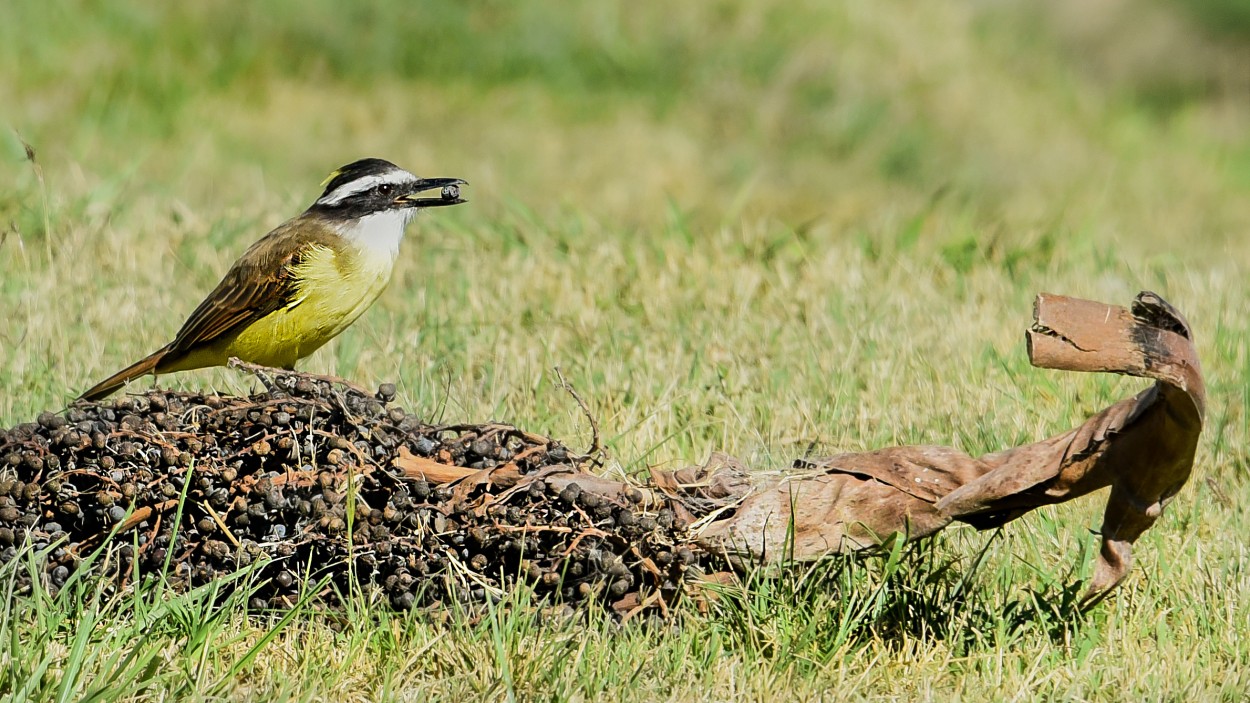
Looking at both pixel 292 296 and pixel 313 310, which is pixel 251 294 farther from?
pixel 313 310

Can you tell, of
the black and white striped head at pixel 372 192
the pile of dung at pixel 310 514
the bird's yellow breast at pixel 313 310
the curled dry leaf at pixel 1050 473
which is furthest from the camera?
the black and white striped head at pixel 372 192

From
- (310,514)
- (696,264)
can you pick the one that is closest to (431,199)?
(696,264)

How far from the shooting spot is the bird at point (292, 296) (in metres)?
5.93

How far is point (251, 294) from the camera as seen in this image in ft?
19.7

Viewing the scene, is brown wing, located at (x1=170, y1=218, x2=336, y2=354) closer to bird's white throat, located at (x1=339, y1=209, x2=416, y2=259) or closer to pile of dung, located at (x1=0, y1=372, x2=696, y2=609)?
bird's white throat, located at (x1=339, y1=209, x2=416, y2=259)

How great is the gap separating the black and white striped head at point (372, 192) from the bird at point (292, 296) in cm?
2

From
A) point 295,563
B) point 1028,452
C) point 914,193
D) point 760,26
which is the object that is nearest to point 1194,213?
point 914,193

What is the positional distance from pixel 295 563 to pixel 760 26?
33.0ft

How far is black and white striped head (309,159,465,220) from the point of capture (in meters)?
6.24

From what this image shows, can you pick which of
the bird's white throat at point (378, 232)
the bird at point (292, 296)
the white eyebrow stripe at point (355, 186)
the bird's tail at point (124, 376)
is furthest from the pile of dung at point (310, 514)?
the white eyebrow stripe at point (355, 186)

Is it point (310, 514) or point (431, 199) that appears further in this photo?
point (431, 199)

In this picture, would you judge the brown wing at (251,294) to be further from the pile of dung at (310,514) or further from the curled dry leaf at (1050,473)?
the curled dry leaf at (1050,473)

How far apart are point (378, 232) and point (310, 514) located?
2125mm

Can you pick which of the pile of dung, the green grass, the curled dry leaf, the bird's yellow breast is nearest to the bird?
the bird's yellow breast
